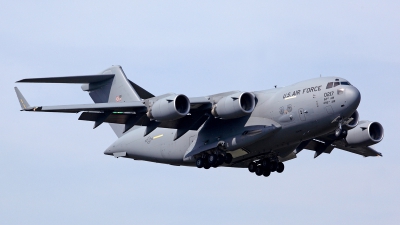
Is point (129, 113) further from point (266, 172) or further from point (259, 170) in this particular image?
point (266, 172)

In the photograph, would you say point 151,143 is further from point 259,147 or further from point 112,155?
point 259,147

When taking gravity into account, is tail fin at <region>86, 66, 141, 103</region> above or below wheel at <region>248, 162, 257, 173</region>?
above

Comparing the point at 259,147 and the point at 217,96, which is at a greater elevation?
the point at 217,96

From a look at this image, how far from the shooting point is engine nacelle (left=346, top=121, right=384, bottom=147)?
28655 millimetres

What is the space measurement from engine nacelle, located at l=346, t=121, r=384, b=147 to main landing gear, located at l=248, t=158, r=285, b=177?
8.70ft

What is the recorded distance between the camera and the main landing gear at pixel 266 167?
1118 inches

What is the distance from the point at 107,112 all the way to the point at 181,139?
284cm

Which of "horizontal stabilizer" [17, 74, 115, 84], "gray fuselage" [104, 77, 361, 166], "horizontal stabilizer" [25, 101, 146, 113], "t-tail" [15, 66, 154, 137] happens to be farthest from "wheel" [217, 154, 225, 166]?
"horizontal stabilizer" [17, 74, 115, 84]

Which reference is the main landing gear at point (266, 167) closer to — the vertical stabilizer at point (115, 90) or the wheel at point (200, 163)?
the wheel at point (200, 163)

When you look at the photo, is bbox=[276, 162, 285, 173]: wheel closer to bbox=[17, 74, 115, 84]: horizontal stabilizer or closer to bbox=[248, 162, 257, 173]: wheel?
bbox=[248, 162, 257, 173]: wheel

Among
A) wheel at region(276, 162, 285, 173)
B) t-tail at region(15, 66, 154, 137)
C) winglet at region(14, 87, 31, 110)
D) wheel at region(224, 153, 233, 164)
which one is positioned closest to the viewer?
winglet at region(14, 87, 31, 110)

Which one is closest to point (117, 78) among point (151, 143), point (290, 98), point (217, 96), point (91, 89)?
point (91, 89)

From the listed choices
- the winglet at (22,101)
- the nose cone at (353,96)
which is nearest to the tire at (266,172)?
the nose cone at (353,96)

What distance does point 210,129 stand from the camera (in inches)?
1057
